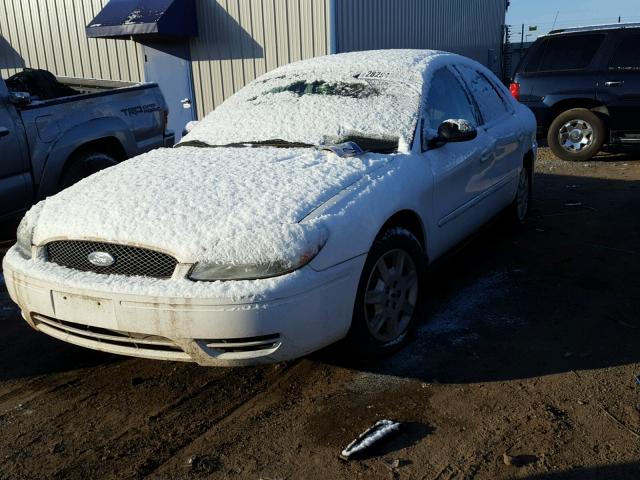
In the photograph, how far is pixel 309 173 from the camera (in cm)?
320

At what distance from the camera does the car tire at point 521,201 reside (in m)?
5.42

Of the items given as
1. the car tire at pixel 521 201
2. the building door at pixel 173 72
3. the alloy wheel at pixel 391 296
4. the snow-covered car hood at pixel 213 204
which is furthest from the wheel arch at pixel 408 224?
the building door at pixel 173 72

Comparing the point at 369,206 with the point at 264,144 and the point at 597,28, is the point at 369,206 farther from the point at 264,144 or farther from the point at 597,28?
the point at 597,28

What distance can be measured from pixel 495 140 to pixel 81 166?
381cm

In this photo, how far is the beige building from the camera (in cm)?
1118

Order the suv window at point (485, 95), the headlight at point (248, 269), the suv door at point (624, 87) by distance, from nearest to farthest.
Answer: the headlight at point (248, 269)
the suv window at point (485, 95)
the suv door at point (624, 87)

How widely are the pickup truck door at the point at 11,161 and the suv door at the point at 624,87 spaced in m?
7.65

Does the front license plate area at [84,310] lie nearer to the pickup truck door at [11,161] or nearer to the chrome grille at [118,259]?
the chrome grille at [118,259]

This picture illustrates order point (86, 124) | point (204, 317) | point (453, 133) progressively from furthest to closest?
point (86, 124) → point (453, 133) → point (204, 317)

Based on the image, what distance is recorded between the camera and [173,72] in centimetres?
1272

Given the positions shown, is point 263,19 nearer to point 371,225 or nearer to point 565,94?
point 565,94

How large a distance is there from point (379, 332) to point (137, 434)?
1.31 metres

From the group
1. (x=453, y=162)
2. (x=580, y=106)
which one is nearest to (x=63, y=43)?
(x=580, y=106)

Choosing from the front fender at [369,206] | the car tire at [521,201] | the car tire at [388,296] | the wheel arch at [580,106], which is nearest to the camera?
the front fender at [369,206]
